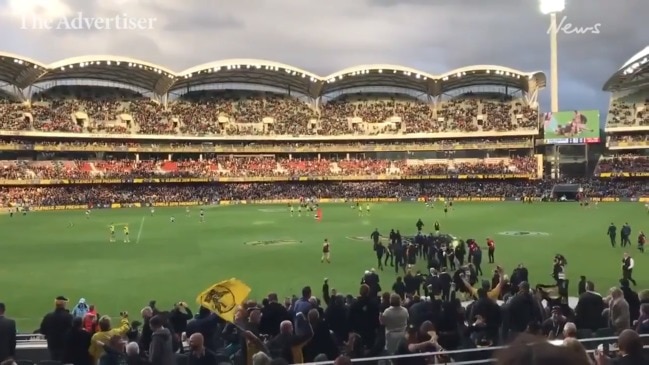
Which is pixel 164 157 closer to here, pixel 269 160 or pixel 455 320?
pixel 269 160

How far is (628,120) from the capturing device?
3531 inches

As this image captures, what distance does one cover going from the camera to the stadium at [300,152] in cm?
5488

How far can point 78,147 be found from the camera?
83000 millimetres

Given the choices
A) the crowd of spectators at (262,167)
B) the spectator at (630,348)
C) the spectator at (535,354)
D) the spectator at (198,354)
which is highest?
the crowd of spectators at (262,167)

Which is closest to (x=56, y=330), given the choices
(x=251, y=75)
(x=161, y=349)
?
(x=161, y=349)

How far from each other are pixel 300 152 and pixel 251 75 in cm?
1430

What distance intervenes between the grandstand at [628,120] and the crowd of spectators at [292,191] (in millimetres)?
2389

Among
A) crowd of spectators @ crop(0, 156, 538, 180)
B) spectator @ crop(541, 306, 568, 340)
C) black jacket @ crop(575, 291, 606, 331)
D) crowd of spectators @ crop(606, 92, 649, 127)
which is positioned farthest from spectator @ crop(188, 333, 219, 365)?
crowd of spectators @ crop(606, 92, 649, 127)

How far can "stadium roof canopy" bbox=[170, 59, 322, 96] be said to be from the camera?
8744cm

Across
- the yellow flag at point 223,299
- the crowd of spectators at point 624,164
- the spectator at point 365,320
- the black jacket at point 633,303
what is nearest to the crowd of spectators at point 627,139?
the crowd of spectators at point 624,164

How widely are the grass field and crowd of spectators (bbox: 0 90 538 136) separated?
110 ft

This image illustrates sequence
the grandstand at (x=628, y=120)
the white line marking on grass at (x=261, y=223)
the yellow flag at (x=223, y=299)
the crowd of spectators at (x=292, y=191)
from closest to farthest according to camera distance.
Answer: the yellow flag at (x=223, y=299), the white line marking on grass at (x=261, y=223), the crowd of spectators at (x=292, y=191), the grandstand at (x=628, y=120)

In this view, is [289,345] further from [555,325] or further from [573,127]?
[573,127]

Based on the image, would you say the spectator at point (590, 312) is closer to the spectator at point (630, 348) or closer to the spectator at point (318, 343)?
the spectator at point (318, 343)
